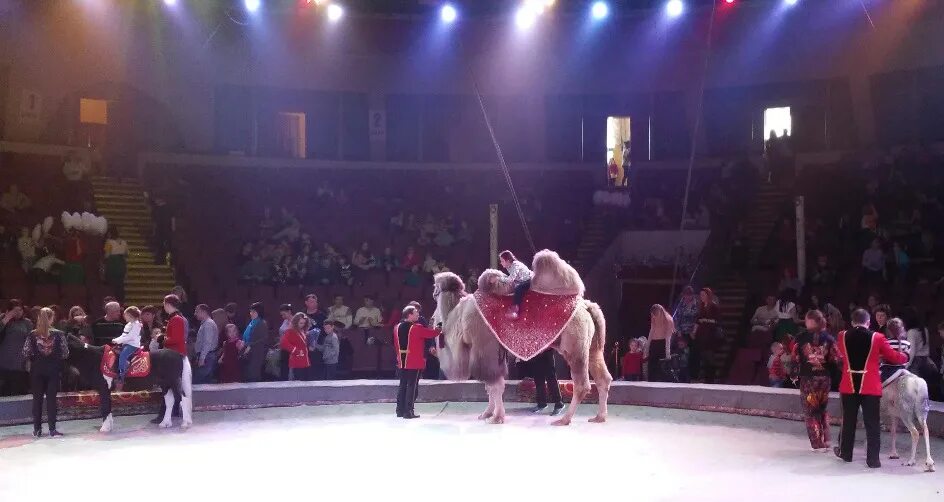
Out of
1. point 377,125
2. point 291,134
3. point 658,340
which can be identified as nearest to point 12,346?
point 658,340

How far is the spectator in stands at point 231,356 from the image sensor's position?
1438 centimetres

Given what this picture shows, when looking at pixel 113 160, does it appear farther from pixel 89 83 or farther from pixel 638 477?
pixel 638 477

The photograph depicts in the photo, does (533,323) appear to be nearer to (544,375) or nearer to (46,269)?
(544,375)

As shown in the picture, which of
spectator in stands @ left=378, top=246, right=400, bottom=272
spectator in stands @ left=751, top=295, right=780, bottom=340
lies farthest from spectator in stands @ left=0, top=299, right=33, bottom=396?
spectator in stands @ left=751, top=295, right=780, bottom=340

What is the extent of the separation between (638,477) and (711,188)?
589 inches

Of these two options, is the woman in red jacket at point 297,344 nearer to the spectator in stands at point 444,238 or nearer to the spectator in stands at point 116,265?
the spectator in stands at point 116,265

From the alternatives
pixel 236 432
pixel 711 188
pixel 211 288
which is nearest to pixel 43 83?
pixel 211 288

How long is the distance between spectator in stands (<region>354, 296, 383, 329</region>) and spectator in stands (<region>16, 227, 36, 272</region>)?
5756 millimetres

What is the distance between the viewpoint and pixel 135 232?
20.9 m

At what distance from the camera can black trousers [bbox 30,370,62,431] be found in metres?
10.6

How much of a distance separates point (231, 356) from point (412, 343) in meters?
3.82

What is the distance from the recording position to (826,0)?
Answer: 2248cm

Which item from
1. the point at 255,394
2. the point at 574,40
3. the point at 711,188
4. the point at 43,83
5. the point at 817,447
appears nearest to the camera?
the point at 817,447

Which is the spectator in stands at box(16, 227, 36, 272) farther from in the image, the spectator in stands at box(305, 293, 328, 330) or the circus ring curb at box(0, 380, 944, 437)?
the circus ring curb at box(0, 380, 944, 437)
